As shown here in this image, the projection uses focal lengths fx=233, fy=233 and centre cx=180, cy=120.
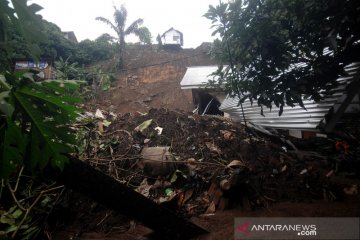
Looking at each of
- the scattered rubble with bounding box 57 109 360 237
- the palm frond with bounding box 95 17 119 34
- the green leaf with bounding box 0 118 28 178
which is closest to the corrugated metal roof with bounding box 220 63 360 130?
the scattered rubble with bounding box 57 109 360 237

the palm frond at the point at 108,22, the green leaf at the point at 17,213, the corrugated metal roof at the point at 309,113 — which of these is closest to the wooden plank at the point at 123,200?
the green leaf at the point at 17,213

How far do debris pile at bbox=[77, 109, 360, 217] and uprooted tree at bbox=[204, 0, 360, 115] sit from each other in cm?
142

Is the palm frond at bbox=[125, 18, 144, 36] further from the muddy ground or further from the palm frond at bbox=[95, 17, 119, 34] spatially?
the muddy ground

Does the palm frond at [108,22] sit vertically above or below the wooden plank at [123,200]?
above

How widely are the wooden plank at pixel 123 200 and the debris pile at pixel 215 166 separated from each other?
2.54 feet

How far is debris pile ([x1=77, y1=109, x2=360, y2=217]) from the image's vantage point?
11.8ft

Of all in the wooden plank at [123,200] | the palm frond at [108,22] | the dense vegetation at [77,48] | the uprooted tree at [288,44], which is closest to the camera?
the wooden plank at [123,200]

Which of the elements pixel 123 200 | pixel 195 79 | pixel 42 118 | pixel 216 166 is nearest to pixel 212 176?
pixel 216 166

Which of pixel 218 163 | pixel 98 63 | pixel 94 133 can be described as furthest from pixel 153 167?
pixel 98 63

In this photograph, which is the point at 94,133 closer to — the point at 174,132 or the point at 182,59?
the point at 174,132

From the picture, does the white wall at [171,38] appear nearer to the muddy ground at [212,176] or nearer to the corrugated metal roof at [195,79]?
the corrugated metal roof at [195,79]

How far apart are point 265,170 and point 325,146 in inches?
86.2

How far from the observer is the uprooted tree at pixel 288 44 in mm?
3025

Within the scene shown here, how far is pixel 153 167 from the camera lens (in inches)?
182
